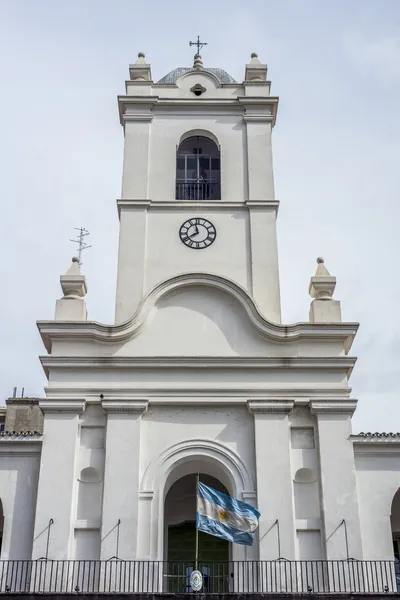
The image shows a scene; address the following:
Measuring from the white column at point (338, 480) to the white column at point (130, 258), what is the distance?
564 cm

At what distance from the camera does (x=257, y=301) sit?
2461cm

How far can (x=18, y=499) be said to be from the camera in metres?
22.1

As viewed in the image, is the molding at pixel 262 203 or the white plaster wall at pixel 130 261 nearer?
the white plaster wall at pixel 130 261

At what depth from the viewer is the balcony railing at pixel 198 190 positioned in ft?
88.5

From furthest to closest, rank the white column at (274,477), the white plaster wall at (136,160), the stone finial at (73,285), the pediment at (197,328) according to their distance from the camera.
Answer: the white plaster wall at (136,160) → the stone finial at (73,285) → the pediment at (197,328) → the white column at (274,477)

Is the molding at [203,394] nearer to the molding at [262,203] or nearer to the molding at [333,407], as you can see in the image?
the molding at [333,407]

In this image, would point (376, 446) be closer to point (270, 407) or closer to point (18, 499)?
point (270, 407)

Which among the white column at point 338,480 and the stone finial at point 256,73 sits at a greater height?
the stone finial at point 256,73

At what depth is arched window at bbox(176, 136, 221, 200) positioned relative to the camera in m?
27.1

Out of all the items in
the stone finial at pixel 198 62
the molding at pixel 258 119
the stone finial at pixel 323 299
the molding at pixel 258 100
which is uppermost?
the stone finial at pixel 198 62

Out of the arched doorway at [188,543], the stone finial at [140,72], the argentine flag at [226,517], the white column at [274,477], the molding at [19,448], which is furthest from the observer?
the stone finial at [140,72]

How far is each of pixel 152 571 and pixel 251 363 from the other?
572cm

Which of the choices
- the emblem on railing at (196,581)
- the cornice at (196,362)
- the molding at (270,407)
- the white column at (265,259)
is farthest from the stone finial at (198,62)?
the emblem on railing at (196,581)

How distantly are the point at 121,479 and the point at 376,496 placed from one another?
6.17 m
